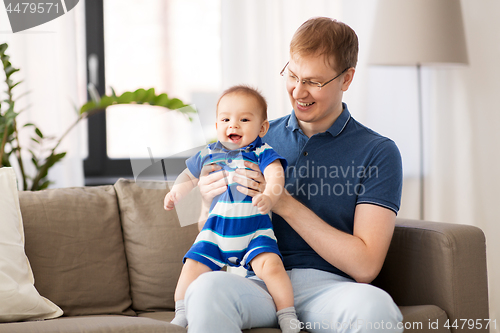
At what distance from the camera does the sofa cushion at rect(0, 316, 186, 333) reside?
1127 mm

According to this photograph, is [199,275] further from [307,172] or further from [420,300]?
[420,300]

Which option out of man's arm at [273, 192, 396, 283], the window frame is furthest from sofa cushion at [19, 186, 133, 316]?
the window frame

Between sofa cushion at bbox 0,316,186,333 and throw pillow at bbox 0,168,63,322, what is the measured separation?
0.49ft

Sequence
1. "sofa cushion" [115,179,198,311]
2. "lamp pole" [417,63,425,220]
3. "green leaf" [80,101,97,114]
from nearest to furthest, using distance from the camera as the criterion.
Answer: "sofa cushion" [115,179,198,311], "green leaf" [80,101,97,114], "lamp pole" [417,63,425,220]

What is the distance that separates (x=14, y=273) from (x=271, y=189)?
782 millimetres

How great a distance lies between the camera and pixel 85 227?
1571 millimetres

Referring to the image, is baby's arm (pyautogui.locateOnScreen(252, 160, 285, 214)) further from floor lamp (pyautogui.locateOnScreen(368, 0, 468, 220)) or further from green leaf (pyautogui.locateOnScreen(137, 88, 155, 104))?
floor lamp (pyautogui.locateOnScreen(368, 0, 468, 220))

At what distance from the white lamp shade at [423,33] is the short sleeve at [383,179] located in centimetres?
102

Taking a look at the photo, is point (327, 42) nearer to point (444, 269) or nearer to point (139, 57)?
point (444, 269)

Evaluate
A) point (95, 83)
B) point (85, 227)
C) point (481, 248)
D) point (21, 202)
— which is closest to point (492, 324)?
point (481, 248)

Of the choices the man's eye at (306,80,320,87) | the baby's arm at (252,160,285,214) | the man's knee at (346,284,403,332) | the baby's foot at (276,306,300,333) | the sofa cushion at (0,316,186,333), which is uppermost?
the man's eye at (306,80,320,87)

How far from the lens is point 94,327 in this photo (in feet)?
3.79

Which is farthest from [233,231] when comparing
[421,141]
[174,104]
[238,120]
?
[421,141]

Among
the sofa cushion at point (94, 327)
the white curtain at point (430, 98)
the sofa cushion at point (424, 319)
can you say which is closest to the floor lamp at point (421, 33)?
the white curtain at point (430, 98)
